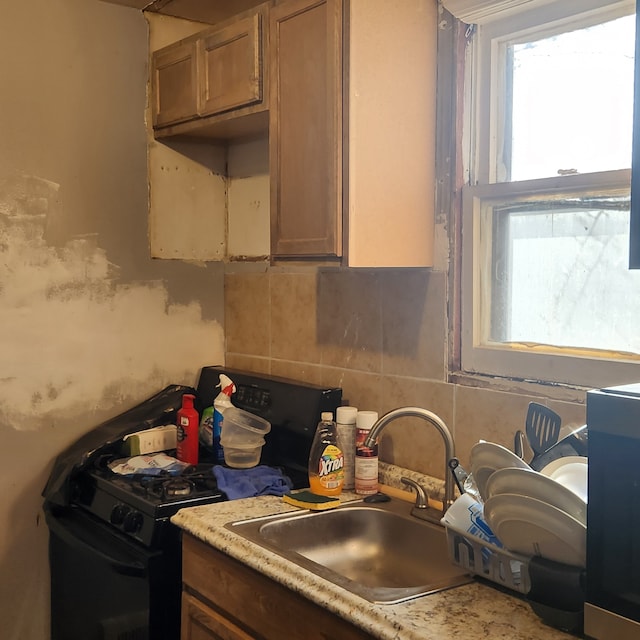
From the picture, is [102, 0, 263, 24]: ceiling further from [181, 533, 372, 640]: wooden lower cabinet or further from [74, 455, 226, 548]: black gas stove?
[181, 533, 372, 640]: wooden lower cabinet

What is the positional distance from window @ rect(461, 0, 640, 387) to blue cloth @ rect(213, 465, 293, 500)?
2.02 ft

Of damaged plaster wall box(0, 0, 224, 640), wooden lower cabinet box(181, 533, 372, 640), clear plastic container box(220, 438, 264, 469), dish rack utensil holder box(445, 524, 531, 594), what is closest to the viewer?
dish rack utensil holder box(445, 524, 531, 594)

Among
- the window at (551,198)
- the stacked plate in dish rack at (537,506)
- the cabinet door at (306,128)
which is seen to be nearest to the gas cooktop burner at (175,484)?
the cabinet door at (306,128)

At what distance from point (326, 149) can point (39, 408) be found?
4.32ft

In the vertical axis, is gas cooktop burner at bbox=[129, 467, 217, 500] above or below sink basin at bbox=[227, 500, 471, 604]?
above

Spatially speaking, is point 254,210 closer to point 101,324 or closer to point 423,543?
point 101,324

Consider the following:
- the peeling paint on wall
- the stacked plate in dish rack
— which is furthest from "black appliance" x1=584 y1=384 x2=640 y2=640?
the peeling paint on wall

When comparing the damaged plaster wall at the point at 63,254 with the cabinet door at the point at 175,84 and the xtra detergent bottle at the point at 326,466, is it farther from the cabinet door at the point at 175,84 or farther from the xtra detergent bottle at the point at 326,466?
the xtra detergent bottle at the point at 326,466

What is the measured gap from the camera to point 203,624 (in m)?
1.86

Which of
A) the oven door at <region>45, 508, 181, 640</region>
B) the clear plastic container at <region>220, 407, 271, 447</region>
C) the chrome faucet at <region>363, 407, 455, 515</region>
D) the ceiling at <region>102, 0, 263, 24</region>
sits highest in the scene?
the ceiling at <region>102, 0, 263, 24</region>

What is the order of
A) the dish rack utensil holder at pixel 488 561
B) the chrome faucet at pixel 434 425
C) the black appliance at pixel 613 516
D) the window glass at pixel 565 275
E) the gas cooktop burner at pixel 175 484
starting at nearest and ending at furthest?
the black appliance at pixel 613 516, the dish rack utensil holder at pixel 488 561, the window glass at pixel 565 275, the chrome faucet at pixel 434 425, the gas cooktop burner at pixel 175 484

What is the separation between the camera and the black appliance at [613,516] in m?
1.13

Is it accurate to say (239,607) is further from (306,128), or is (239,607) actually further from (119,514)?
(306,128)

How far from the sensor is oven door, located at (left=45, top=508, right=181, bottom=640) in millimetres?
1951
